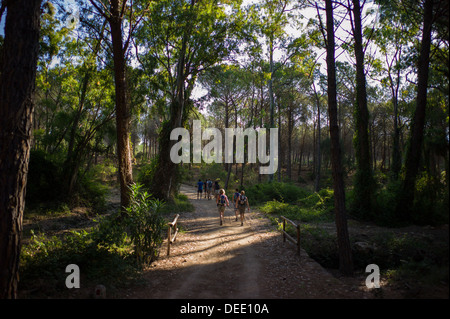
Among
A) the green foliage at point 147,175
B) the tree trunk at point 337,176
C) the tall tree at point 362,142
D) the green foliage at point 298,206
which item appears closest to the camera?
the tree trunk at point 337,176

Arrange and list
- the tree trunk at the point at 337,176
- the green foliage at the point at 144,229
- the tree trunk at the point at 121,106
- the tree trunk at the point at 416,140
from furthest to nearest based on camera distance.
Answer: the tree trunk at the point at 416,140
the tree trunk at the point at 121,106
the green foliage at the point at 144,229
the tree trunk at the point at 337,176

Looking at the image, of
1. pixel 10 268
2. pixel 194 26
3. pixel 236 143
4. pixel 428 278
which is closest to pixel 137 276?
pixel 10 268

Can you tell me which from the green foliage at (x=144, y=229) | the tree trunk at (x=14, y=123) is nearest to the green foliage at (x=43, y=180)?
the green foliage at (x=144, y=229)

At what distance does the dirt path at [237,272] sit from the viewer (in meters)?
5.51

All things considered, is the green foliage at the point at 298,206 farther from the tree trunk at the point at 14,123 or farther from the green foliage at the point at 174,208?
the tree trunk at the point at 14,123

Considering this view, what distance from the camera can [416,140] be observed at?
1096 centimetres

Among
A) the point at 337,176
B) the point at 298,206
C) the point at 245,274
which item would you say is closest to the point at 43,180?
the point at 245,274

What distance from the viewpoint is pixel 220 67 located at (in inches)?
667

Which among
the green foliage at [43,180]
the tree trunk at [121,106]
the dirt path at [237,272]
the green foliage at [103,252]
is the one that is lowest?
the dirt path at [237,272]

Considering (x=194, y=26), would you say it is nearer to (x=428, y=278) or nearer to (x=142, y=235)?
(x=142, y=235)

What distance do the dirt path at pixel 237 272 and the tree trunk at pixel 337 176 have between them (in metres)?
0.70

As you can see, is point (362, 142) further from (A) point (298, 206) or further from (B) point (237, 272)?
(B) point (237, 272)

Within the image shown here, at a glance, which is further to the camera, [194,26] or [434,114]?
[194,26]
